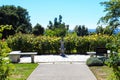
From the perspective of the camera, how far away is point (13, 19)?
6247 cm

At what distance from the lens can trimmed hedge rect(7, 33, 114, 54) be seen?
2408cm

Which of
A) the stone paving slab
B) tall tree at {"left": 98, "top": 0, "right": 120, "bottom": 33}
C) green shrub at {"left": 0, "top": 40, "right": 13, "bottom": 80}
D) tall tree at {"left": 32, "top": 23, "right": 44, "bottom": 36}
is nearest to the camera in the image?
green shrub at {"left": 0, "top": 40, "right": 13, "bottom": 80}

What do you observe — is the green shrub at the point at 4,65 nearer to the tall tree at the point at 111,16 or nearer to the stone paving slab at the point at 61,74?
the tall tree at the point at 111,16

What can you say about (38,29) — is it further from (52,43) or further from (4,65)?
(4,65)

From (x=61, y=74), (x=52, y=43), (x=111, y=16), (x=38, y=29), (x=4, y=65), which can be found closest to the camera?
(x=4, y=65)

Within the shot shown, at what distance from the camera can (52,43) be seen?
24.3 meters

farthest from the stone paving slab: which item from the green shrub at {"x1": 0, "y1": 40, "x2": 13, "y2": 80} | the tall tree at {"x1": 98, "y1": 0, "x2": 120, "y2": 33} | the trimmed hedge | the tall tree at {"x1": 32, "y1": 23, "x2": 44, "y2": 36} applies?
the tall tree at {"x1": 32, "y1": 23, "x2": 44, "y2": 36}

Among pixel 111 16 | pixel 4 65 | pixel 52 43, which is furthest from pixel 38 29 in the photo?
pixel 4 65

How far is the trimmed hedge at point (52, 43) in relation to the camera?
24.1m

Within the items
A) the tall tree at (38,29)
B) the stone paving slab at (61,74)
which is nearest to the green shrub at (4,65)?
the stone paving slab at (61,74)

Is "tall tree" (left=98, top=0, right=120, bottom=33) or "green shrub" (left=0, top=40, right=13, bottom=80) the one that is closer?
"green shrub" (left=0, top=40, right=13, bottom=80)

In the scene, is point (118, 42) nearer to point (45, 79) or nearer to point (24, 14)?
point (45, 79)

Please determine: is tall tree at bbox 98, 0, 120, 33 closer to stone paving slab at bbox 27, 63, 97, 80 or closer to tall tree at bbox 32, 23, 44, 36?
stone paving slab at bbox 27, 63, 97, 80

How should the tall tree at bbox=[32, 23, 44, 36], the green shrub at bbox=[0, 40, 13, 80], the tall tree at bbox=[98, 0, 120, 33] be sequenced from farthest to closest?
the tall tree at bbox=[32, 23, 44, 36], the tall tree at bbox=[98, 0, 120, 33], the green shrub at bbox=[0, 40, 13, 80]
